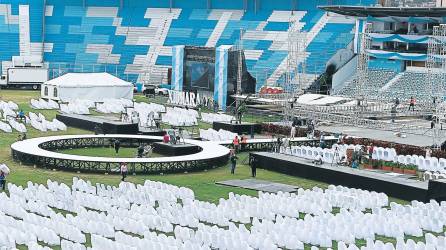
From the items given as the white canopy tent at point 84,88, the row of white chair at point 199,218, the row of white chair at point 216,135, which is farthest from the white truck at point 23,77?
the row of white chair at point 199,218

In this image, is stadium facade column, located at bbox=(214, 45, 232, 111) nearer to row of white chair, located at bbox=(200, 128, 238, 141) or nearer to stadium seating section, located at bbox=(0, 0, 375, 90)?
stadium seating section, located at bbox=(0, 0, 375, 90)

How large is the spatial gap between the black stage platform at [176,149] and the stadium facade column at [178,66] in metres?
26.7

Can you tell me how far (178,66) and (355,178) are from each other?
34.9 meters

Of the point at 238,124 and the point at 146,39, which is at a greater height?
the point at 146,39

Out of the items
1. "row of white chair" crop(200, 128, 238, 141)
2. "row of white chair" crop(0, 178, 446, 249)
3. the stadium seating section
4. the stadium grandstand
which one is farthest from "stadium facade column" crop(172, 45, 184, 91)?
"row of white chair" crop(0, 178, 446, 249)

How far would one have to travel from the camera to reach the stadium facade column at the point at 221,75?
2456 inches

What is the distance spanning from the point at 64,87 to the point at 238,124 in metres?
20.7

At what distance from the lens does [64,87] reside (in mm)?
66000

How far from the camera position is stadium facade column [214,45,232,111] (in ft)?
205

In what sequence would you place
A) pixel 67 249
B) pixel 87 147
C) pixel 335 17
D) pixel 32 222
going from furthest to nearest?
pixel 335 17
pixel 87 147
pixel 32 222
pixel 67 249

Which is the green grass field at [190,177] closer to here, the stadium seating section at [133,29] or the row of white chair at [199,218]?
the row of white chair at [199,218]

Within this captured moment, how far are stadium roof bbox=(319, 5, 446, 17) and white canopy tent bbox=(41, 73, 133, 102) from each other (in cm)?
1773

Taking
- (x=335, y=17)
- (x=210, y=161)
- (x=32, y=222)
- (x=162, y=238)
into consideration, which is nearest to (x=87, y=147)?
(x=210, y=161)

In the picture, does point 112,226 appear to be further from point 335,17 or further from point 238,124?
point 335,17
